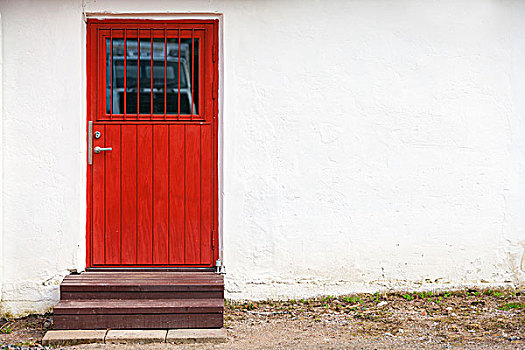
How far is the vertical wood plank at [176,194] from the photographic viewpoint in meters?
5.58

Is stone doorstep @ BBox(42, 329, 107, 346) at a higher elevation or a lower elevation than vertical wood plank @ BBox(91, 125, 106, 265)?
lower

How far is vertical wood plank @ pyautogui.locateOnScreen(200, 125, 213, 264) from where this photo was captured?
5.60 meters

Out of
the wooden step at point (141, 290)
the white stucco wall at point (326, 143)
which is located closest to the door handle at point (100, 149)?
the white stucco wall at point (326, 143)

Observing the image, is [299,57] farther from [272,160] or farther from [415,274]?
[415,274]

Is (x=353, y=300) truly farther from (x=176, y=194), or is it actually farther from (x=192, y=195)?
(x=176, y=194)

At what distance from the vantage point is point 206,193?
561cm

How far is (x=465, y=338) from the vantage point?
15.6 feet

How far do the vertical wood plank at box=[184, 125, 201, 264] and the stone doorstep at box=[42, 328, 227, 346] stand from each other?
37.0 inches

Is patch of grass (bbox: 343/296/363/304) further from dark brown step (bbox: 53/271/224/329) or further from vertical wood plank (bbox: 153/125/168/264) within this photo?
vertical wood plank (bbox: 153/125/168/264)

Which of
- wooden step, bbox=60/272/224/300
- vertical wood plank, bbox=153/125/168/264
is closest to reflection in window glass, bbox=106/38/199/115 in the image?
vertical wood plank, bbox=153/125/168/264

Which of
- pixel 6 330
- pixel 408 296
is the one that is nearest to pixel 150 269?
pixel 6 330

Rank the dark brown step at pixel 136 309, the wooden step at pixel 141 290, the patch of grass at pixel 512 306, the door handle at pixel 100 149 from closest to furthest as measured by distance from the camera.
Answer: the dark brown step at pixel 136 309 → the wooden step at pixel 141 290 → the patch of grass at pixel 512 306 → the door handle at pixel 100 149

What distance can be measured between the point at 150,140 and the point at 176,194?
0.53 m

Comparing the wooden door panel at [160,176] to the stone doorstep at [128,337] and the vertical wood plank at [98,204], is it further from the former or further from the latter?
the stone doorstep at [128,337]
